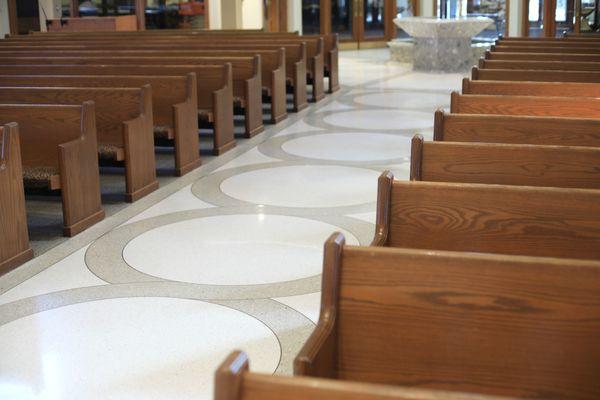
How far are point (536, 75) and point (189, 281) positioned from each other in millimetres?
3086

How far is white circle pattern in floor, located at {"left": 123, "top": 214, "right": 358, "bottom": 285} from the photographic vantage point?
146 inches

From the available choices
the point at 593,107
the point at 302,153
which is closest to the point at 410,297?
the point at 593,107

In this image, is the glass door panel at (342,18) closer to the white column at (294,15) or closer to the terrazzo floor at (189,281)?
the white column at (294,15)

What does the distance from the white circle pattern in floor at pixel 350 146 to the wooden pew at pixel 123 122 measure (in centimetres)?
146

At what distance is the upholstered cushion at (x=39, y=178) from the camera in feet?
13.9

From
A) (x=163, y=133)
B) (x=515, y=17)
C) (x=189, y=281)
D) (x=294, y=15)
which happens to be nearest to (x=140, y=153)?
(x=163, y=133)

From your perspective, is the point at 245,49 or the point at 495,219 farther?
the point at 245,49

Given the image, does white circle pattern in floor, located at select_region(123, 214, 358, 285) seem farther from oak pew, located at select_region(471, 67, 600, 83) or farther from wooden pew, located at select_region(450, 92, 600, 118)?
oak pew, located at select_region(471, 67, 600, 83)

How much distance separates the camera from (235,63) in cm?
699

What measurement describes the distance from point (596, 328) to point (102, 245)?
286cm

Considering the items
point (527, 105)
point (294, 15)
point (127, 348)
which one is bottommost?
point (127, 348)

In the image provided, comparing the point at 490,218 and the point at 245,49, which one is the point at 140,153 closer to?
the point at 490,218

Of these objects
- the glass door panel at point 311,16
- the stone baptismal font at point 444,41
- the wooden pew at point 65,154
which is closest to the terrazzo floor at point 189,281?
the wooden pew at point 65,154

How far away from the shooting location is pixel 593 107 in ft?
14.0
